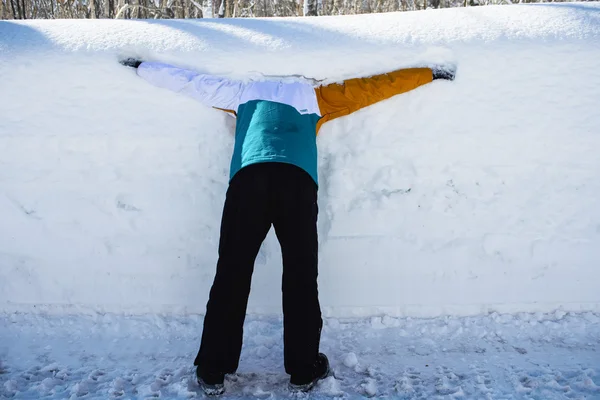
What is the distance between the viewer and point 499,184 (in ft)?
9.57

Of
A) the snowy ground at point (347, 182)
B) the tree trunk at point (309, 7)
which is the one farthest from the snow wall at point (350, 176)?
the tree trunk at point (309, 7)

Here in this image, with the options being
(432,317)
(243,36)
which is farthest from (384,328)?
(243,36)

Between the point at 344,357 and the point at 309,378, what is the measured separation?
34 centimetres

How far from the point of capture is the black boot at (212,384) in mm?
2225

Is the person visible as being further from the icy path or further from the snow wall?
the snow wall

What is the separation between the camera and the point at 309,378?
227 cm

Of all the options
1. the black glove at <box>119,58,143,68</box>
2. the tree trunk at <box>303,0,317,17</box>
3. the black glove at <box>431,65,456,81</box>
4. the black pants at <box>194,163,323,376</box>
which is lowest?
the black pants at <box>194,163,323,376</box>

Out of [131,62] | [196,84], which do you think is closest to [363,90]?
[196,84]

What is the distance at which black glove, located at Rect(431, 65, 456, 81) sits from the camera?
9.43 ft

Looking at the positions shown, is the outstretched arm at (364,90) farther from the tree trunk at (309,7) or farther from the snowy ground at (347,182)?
the tree trunk at (309,7)

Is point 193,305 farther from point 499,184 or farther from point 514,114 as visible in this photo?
point 514,114

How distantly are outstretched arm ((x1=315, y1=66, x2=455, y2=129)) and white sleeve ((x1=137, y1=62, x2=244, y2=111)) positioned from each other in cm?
45

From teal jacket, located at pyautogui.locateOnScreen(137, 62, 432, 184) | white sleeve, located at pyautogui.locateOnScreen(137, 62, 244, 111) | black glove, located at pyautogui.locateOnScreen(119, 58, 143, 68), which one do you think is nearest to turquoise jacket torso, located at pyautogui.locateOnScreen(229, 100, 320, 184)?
teal jacket, located at pyautogui.locateOnScreen(137, 62, 432, 184)

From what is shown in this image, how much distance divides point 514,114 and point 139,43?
7.20 feet
